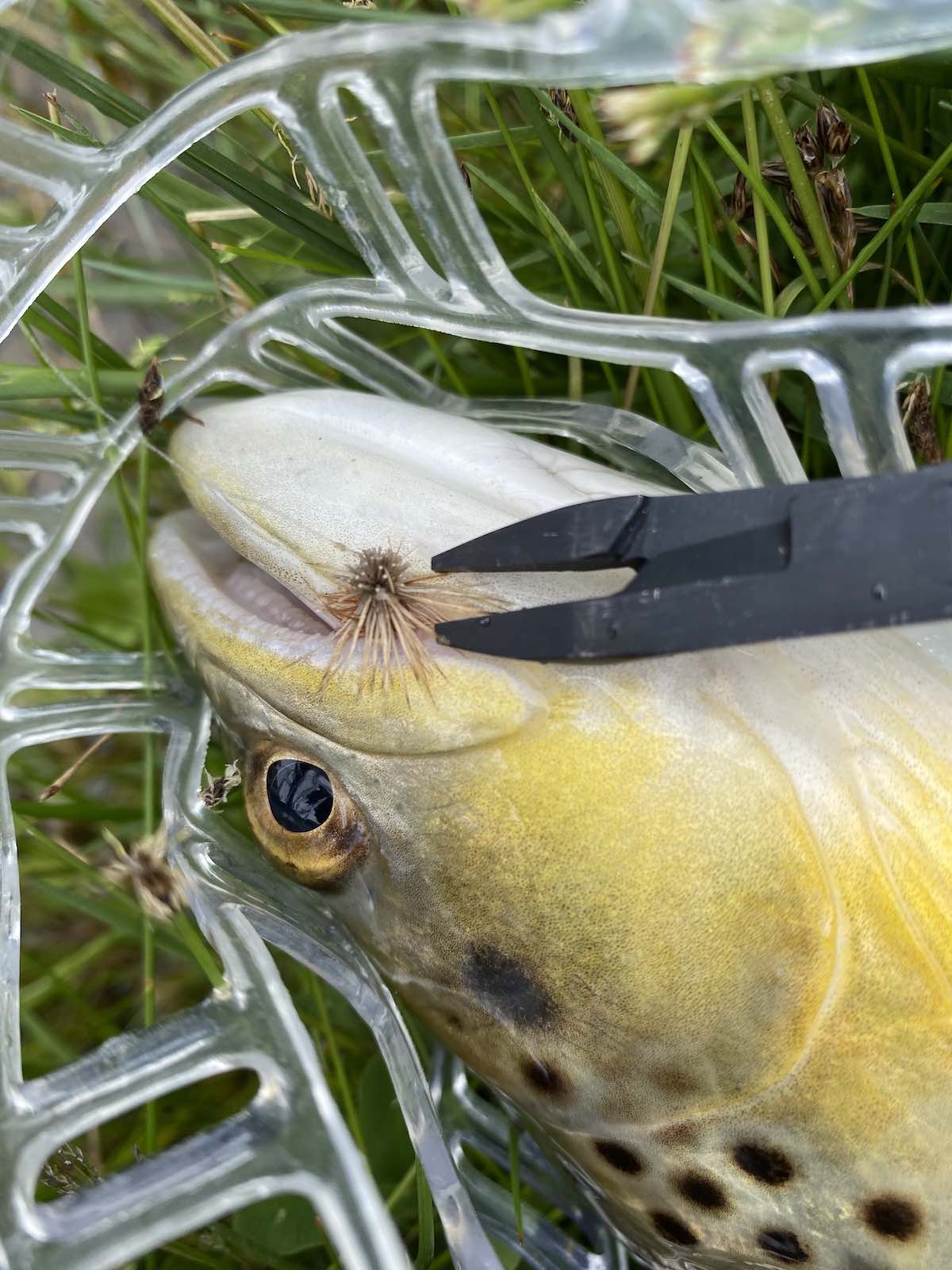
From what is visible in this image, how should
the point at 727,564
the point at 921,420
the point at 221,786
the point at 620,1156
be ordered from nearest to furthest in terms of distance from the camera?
the point at 727,564, the point at 620,1156, the point at 921,420, the point at 221,786

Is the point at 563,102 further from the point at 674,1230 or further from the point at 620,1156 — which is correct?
the point at 674,1230

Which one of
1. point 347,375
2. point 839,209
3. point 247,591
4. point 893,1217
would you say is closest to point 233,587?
point 247,591

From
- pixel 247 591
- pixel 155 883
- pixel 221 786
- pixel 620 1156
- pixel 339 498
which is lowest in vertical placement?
pixel 620 1156

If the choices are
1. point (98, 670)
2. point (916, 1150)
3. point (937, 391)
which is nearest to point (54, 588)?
point (98, 670)

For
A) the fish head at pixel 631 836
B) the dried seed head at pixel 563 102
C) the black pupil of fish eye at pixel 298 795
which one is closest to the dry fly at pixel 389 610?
the fish head at pixel 631 836

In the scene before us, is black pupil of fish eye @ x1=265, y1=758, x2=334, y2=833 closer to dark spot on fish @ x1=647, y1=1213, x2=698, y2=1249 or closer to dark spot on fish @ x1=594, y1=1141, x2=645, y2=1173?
dark spot on fish @ x1=594, y1=1141, x2=645, y2=1173

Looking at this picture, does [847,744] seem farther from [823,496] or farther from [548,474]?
[548,474]
